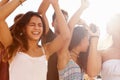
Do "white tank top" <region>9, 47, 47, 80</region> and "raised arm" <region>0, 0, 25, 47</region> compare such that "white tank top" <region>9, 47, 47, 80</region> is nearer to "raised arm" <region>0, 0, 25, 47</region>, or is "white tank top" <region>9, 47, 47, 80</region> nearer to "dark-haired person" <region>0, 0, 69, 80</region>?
"dark-haired person" <region>0, 0, 69, 80</region>

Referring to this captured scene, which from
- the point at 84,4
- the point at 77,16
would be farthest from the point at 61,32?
the point at 84,4

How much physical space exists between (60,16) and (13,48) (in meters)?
0.51

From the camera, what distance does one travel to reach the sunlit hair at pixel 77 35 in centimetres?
346

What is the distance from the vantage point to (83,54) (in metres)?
3.51

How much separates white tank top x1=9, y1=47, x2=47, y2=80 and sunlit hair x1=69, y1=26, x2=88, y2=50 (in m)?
0.47

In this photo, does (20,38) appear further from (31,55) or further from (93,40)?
(93,40)

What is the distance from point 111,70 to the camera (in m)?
3.28

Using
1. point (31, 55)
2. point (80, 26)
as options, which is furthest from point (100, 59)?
point (31, 55)

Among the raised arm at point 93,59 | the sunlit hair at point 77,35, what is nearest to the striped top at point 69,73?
the raised arm at point 93,59

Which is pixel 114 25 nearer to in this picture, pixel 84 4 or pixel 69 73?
pixel 84 4

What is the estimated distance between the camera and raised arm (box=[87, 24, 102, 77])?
3303 mm

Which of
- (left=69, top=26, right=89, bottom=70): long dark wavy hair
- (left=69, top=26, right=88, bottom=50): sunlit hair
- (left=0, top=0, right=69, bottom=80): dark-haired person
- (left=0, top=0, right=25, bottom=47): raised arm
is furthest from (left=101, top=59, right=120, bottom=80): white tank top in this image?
(left=0, top=0, right=25, bottom=47): raised arm

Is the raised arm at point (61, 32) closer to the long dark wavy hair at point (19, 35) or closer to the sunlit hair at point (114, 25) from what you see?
the long dark wavy hair at point (19, 35)

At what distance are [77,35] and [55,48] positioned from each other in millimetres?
368
